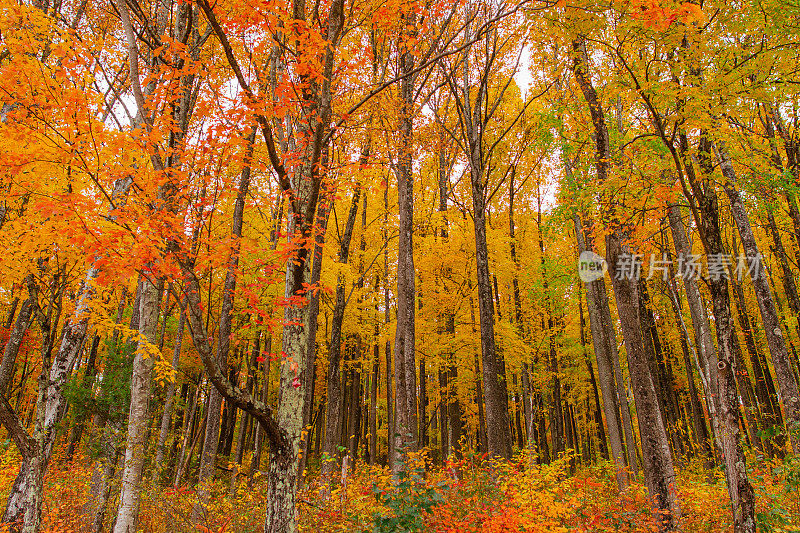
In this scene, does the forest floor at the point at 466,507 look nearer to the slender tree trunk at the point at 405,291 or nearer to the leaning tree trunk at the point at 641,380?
the leaning tree trunk at the point at 641,380

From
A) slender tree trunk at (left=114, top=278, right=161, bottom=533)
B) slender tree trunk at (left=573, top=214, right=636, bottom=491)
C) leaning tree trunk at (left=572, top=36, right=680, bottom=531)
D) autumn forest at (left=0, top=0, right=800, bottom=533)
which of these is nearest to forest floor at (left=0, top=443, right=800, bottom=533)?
autumn forest at (left=0, top=0, right=800, bottom=533)

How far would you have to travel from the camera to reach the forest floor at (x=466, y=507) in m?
4.79

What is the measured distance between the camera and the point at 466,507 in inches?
238

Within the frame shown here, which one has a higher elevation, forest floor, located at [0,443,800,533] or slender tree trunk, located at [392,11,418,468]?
slender tree trunk, located at [392,11,418,468]

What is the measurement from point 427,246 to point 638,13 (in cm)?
1149

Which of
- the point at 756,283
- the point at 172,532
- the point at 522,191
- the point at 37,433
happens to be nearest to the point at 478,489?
the point at 172,532

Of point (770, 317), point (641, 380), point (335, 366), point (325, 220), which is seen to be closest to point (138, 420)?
point (325, 220)

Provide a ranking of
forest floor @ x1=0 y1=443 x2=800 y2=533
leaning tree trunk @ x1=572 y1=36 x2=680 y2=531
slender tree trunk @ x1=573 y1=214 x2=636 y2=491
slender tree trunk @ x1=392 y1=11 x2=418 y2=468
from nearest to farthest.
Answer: forest floor @ x1=0 y1=443 x2=800 y2=533
leaning tree trunk @ x1=572 y1=36 x2=680 y2=531
slender tree trunk @ x1=392 y1=11 x2=418 y2=468
slender tree trunk @ x1=573 y1=214 x2=636 y2=491

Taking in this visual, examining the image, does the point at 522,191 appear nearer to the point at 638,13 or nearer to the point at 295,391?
the point at 638,13

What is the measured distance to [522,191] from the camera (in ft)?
62.9

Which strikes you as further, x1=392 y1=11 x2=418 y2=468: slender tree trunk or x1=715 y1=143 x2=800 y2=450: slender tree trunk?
x1=715 y1=143 x2=800 y2=450: slender tree trunk

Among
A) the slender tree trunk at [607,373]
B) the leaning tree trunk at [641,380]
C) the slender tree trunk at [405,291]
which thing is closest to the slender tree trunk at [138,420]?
the slender tree trunk at [405,291]

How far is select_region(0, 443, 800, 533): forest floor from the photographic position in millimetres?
4793

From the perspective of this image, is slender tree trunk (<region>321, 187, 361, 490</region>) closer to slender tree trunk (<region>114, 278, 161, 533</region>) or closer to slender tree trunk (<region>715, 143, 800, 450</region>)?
slender tree trunk (<region>114, 278, 161, 533</region>)
